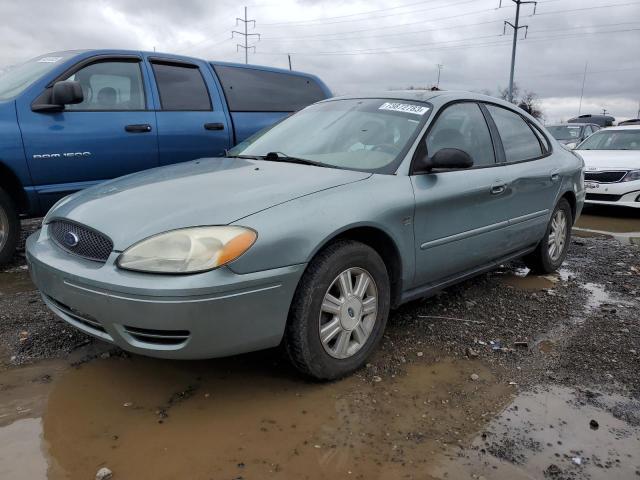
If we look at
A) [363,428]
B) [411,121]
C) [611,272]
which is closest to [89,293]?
[363,428]

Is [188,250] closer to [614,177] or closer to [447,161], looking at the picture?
[447,161]

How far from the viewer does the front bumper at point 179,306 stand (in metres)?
2.32

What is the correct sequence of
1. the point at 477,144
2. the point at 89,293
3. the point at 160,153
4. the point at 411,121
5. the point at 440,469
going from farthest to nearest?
the point at 160,153 < the point at 477,144 < the point at 411,121 < the point at 89,293 < the point at 440,469

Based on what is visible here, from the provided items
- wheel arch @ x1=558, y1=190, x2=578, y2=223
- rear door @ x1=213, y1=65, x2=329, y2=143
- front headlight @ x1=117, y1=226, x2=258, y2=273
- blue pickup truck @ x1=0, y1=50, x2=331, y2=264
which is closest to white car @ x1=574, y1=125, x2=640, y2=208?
wheel arch @ x1=558, y1=190, x2=578, y2=223

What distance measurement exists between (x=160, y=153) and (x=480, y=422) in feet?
12.3

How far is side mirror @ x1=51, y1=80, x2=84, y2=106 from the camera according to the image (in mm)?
4371

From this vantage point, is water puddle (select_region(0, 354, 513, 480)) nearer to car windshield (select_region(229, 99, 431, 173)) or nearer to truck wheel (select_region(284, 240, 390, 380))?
truck wheel (select_region(284, 240, 390, 380))

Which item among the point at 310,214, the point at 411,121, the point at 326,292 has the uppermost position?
the point at 411,121

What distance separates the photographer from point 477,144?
154 inches

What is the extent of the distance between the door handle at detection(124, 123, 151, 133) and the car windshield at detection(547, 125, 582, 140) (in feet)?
43.9

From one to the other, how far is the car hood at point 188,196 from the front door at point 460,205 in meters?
0.51

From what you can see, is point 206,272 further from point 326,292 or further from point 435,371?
point 435,371

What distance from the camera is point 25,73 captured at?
4.89 metres

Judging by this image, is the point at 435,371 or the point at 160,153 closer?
the point at 435,371
